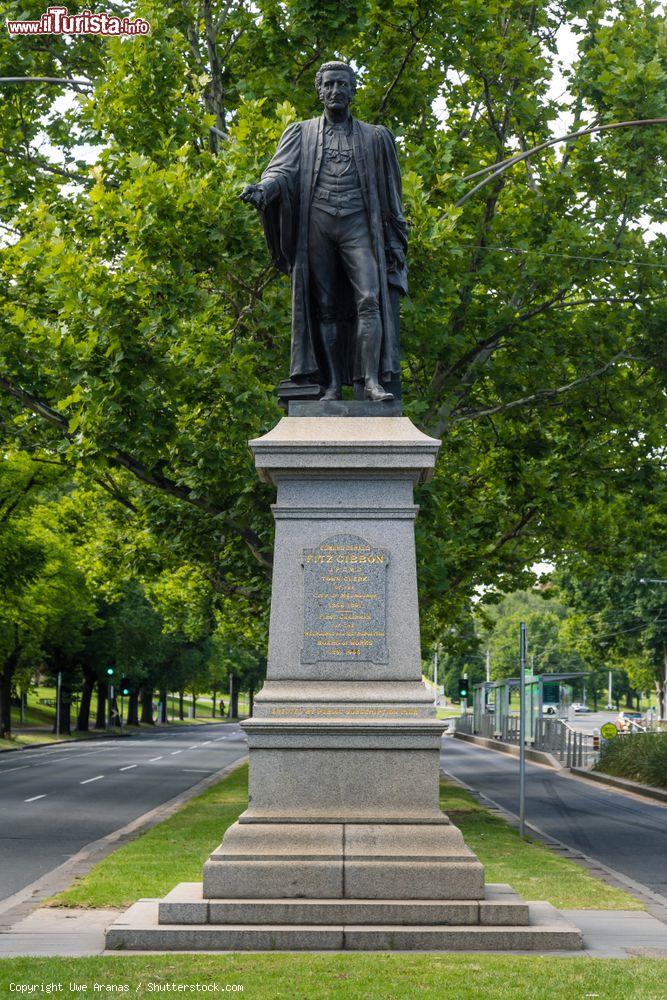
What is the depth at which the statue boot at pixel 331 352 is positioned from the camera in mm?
10305

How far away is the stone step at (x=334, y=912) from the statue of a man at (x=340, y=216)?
3688mm

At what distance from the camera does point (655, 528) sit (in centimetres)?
2558

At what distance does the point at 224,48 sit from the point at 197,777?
17593 millimetres

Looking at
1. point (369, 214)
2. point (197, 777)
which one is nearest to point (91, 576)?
point (197, 777)

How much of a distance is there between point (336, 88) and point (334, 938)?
19.5ft

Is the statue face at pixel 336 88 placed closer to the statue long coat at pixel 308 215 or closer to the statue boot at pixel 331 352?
the statue long coat at pixel 308 215

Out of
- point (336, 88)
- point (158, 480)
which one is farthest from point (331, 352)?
point (158, 480)

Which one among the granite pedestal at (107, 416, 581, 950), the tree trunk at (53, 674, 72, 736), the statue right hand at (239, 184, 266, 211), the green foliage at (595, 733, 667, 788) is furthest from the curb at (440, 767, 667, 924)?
the tree trunk at (53, 674, 72, 736)

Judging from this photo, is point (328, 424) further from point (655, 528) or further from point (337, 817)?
point (655, 528)

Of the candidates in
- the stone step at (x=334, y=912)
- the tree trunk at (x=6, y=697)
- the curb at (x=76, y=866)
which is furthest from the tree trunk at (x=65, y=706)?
the stone step at (x=334, y=912)

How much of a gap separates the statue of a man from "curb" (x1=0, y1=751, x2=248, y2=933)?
4762 millimetres

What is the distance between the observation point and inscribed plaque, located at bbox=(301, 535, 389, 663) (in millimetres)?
9078

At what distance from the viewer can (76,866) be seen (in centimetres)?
1415

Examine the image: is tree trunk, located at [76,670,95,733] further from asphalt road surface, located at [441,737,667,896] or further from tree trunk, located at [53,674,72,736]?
asphalt road surface, located at [441,737,667,896]
